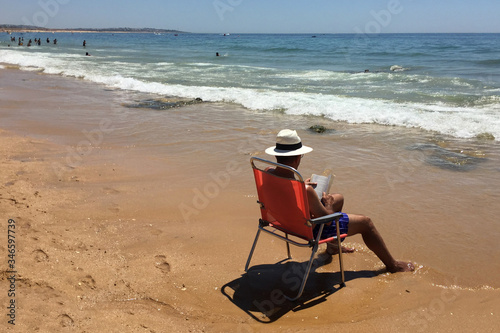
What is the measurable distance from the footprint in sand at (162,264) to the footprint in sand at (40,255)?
0.88 meters

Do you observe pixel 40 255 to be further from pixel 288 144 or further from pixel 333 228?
pixel 333 228

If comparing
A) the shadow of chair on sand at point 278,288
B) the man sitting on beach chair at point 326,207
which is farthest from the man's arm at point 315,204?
the shadow of chair on sand at point 278,288

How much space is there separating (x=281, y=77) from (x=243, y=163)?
1426 centimetres

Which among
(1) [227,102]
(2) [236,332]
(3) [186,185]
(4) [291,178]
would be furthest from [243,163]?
(1) [227,102]

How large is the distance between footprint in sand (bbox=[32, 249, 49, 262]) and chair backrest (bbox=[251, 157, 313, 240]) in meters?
1.81

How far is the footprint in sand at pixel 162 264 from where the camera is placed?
377cm

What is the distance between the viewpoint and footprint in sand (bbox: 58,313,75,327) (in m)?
2.83

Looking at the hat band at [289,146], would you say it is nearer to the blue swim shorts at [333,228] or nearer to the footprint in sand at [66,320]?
the blue swim shorts at [333,228]

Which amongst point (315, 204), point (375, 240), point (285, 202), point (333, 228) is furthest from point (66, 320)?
point (375, 240)

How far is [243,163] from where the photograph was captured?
6.74 metres

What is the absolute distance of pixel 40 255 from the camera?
12.1ft

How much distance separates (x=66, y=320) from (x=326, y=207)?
2106 millimetres

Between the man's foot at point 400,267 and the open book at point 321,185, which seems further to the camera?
the man's foot at point 400,267

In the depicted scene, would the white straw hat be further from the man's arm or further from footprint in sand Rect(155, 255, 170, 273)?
footprint in sand Rect(155, 255, 170, 273)
